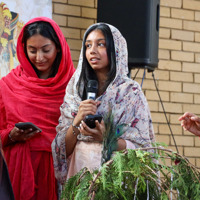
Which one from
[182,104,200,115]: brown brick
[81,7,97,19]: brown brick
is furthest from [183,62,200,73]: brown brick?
[81,7,97,19]: brown brick

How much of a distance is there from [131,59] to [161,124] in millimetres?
1320

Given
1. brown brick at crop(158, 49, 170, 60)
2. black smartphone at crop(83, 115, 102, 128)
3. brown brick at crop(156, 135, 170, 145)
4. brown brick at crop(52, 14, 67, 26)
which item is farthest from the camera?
brown brick at crop(158, 49, 170, 60)

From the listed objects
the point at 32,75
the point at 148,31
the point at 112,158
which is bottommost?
the point at 112,158

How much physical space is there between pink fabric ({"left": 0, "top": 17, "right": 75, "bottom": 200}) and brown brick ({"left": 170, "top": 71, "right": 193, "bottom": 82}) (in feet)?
7.51

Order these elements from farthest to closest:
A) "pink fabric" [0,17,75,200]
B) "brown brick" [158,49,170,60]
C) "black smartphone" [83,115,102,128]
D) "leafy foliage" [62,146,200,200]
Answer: "brown brick" [158,49,170,60], "pink fabric" [0,17,75,200], "black smartphone" [83,115,102,128], "leafy foliage" [62,146,200,200]

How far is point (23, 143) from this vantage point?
3.49 meters

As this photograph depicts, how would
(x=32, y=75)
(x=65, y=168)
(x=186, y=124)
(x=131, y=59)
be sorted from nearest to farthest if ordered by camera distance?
(x=186, y=124), (x=65, y=168), (x=32, y=75), (x=131, y=59)

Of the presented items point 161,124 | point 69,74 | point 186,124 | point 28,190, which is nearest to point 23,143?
point 28,190

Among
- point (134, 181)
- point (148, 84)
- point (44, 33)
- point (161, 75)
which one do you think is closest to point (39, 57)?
point (44, 33)

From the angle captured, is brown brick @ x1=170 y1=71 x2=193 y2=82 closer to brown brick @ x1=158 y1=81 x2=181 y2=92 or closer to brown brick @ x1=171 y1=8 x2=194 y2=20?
brown brick @ x1=158 y1=81 x2=181 y2=92

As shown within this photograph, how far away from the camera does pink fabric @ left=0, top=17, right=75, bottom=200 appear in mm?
3459

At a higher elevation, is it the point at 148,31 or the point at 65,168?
the point at 148,31

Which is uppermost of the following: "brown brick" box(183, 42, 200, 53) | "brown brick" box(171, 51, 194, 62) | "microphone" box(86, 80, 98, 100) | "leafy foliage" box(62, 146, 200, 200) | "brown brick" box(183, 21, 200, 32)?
"brown brick" box(183, 21, 200, 32)

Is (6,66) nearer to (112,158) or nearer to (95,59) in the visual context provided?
(95,59)
